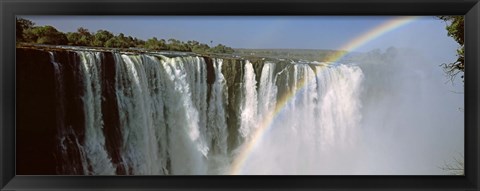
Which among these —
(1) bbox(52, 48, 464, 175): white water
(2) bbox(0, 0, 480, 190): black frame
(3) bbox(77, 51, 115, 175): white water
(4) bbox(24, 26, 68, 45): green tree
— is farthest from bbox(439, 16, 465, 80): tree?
(4) bbox(24, 26, 68, 45): green tree

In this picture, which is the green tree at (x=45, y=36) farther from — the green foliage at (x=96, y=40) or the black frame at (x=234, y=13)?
the black frame at (x=234, y=13)

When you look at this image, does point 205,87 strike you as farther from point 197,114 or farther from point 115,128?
point 115,128

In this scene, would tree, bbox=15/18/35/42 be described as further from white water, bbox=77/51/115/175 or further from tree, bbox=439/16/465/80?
tree, bbox=439/16/465/80

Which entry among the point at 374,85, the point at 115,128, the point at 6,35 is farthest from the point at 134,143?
the point at 374,85

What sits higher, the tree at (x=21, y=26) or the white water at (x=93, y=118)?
the tree at (x=21, y=26)

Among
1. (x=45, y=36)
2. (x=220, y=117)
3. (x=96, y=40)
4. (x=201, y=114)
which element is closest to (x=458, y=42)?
(x=220, y=117)

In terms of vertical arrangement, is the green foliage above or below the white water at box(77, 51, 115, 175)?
above

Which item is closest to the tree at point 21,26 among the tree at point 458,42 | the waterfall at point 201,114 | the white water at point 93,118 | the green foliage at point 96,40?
the green foliage at point 96,40
